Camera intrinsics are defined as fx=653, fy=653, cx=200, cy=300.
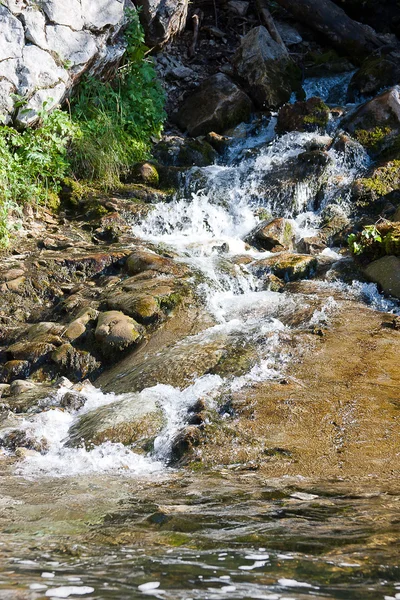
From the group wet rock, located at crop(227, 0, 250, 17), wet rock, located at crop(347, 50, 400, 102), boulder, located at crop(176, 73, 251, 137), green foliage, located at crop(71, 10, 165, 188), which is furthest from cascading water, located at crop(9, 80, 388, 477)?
wet rock, located at crop(227, 0, 250, 17)

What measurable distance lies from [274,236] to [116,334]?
2998 mm

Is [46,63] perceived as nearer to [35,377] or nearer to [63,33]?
[63,33]

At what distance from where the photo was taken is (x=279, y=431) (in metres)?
4.22

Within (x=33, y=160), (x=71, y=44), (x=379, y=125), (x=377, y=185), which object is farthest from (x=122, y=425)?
(x=379, y=125)

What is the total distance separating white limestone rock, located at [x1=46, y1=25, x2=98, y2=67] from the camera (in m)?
8.27

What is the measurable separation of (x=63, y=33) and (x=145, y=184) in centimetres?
223

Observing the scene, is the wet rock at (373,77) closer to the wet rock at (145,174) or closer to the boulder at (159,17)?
the boulder at (159,17)

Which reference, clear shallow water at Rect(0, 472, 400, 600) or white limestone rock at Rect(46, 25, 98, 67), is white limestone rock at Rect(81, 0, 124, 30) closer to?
white limestone rock at Rect(46, 25, 98, 67)

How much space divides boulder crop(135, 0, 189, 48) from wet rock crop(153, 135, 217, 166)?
5.83 ft

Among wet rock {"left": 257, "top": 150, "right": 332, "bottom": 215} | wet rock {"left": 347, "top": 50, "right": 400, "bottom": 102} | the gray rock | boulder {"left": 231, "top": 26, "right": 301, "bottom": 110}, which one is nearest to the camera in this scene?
wet rock {"left": 257, "top": 150, "right": 332, "bottom": 215}

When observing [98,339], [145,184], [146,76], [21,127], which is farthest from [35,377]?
[146,76]

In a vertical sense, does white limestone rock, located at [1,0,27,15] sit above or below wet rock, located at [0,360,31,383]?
above

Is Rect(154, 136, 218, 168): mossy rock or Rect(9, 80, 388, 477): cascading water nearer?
Rect(9, 80, 388, 477): cascading water

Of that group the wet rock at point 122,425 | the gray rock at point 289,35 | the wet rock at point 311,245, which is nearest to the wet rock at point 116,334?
the wet rock at point 122,425
